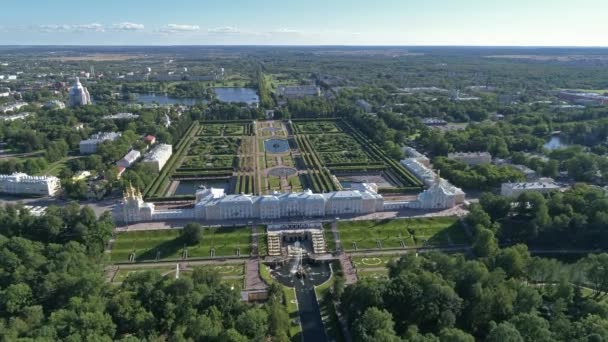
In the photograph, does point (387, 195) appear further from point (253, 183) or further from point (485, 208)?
point (253, 183)

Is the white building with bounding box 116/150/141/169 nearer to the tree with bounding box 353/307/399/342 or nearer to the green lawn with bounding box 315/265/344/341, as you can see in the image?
the green lawn with bounding box 315/265/344/341

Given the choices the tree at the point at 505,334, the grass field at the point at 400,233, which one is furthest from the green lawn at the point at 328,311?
the tree at the point at 505,334

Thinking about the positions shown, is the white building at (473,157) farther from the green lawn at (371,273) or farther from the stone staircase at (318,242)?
the green lawn at (371,273)

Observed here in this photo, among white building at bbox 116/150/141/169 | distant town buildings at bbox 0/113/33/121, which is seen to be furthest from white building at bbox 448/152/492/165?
distant town buildings at bbox 0/113/33/121

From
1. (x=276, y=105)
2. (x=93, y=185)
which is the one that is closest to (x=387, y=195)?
(x=93, y=185)

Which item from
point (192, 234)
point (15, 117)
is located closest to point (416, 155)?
point (192, 234)

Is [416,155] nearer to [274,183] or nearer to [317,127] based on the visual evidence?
[274,183]
